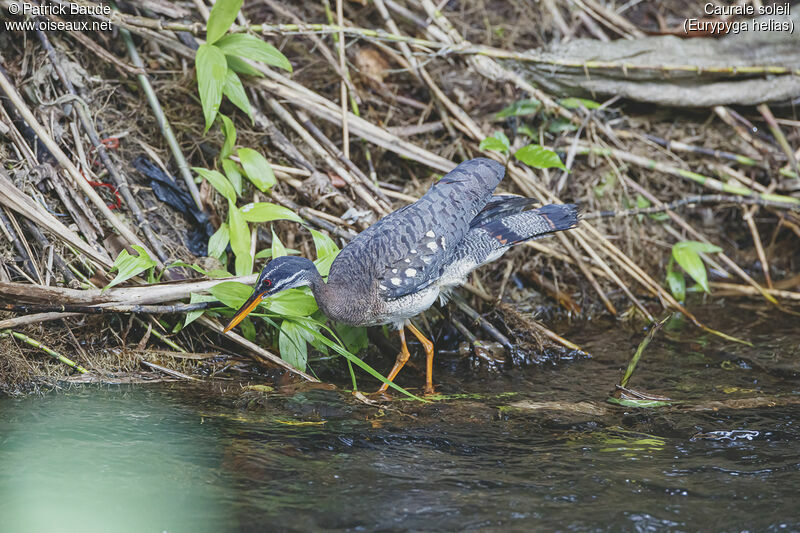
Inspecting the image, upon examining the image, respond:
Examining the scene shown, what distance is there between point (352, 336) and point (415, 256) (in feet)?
2.80

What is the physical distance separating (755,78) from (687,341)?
3.01 m

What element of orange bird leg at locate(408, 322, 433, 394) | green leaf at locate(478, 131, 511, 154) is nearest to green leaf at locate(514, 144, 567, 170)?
green leaf at locate(478, 131, 511, 154)

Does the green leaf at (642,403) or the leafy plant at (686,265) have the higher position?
the leafy plant at (686,265)

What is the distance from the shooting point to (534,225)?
4980mm

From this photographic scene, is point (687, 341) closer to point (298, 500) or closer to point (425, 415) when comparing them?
point (425, 415)

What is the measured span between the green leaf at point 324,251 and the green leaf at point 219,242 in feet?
2.02

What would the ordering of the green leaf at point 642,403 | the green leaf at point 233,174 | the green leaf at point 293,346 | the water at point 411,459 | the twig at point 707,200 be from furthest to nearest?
the twig at point 707,200 → the green leaf at point 233,174 → the green leaf at point 293,346 → the green leaf at point 642,403 → the water at point 411,459

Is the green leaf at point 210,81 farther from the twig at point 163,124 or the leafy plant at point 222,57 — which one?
the twig at point 163,124

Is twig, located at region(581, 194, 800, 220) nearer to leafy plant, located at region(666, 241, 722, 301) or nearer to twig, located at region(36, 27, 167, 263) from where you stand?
leafy plant, located at region(666, 241, 722, 301)

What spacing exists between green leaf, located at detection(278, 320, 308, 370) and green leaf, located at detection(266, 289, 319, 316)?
0.12 m

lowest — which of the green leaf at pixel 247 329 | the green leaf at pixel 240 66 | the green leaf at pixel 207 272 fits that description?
the green leaf at pixel 247 329

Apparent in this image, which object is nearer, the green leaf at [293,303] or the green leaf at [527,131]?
the green leaf at [293,303]

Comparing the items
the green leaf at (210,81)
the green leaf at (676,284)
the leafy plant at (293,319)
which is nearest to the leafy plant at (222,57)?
the green leaf at (210,81)

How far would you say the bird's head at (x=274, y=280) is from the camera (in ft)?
14.1
